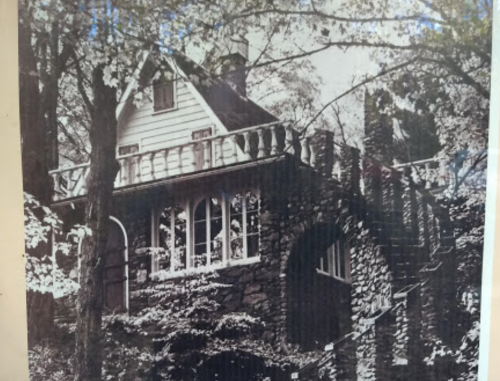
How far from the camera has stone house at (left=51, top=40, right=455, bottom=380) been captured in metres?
2.31

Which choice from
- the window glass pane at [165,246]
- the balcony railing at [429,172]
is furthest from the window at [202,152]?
the balcony railing at [429,172]

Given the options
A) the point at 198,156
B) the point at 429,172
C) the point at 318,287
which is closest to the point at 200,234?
the point at 198,156

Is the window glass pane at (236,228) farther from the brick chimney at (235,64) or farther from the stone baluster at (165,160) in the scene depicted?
the brick chimney at (235,64)

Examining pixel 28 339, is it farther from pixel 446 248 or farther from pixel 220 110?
pixel 446 248

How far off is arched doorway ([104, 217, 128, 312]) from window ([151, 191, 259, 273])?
149 millimetres

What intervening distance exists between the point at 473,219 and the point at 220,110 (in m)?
1.32

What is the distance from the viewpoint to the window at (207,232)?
7.60 feet

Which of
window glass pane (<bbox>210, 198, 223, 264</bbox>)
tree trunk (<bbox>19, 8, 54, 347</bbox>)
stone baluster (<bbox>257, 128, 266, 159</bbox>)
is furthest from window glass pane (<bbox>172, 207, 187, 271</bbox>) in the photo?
tree trunk (<bbox>19, 8, 54, 347</bbox>)

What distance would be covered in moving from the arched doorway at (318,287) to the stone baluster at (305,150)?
322mm

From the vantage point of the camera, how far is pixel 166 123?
2.34 m

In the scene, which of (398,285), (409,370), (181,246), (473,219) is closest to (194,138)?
(181,246)

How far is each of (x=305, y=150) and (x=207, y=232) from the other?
616 mm

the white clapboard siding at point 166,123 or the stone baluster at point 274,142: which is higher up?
the white clapboard siding at point 166,123

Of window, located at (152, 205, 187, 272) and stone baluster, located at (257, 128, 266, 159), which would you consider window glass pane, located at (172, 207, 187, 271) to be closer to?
window, located at (152, 205, 187, 272)
